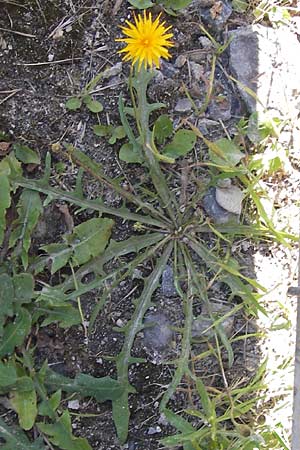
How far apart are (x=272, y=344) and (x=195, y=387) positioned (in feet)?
1.04

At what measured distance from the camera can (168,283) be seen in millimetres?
2195

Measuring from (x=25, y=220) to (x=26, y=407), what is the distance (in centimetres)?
61

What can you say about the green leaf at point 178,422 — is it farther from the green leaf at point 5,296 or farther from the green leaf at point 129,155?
the green leaf at point 129,155

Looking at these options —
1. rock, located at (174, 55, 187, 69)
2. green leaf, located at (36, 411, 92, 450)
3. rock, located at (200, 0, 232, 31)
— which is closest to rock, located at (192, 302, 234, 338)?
green leaf, located at (36, 411, 92, 450)

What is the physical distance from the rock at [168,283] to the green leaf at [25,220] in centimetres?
47

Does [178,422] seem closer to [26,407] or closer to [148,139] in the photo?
[26,407]

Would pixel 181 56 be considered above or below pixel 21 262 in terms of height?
above

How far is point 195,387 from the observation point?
2.20 m

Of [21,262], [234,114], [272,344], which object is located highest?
[234,114]

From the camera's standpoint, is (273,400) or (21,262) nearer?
(21,262)

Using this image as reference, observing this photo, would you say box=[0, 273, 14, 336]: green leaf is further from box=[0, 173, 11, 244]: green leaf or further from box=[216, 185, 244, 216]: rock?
box=[216, 185, 244, 216]: rock

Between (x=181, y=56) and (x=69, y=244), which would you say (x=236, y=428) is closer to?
(x=69, y=244)

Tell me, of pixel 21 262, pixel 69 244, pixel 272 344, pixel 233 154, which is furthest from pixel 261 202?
pixel 21 262

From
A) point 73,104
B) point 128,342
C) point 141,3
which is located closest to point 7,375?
point 128,342
